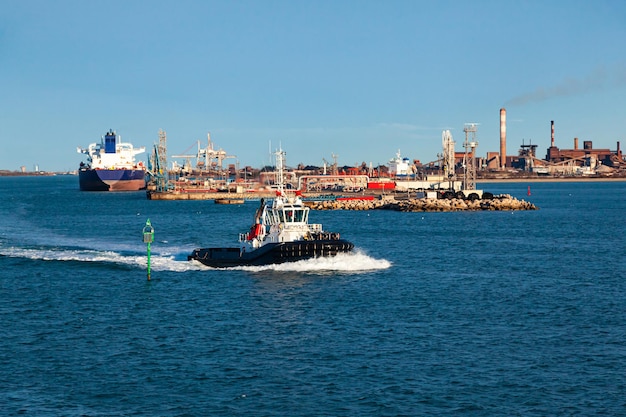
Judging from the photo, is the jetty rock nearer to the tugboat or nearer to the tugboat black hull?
the tugboat

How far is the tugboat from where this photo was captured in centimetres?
5091

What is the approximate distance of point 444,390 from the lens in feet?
86.9

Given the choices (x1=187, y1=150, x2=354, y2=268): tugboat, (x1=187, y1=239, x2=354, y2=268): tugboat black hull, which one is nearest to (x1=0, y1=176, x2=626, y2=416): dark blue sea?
(x1=187, y1=239, x2=354, y2=268): tugboat black hull

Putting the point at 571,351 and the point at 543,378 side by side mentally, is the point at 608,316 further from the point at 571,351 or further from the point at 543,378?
the point at 543,378

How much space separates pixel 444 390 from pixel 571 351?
7226 millimetres

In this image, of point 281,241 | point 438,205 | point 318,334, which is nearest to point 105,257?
point 281,241

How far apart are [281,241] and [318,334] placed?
59.9ft

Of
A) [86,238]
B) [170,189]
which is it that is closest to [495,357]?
[86,238]

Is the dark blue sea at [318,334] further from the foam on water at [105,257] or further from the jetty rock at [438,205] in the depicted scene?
the jetty rock at [438,205]

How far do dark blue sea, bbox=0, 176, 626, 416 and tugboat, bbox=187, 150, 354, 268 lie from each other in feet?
2.46

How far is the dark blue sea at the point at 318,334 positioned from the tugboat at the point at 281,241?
749mm

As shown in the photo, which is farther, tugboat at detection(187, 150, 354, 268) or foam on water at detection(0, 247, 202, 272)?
foam on water at detection(0, 247, 202, 272)

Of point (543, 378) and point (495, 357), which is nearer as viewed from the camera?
point (543, 378)

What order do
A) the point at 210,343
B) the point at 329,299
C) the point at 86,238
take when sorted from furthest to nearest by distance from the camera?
the point at 86,238 → the point at 329,299 → the point at 210,343
